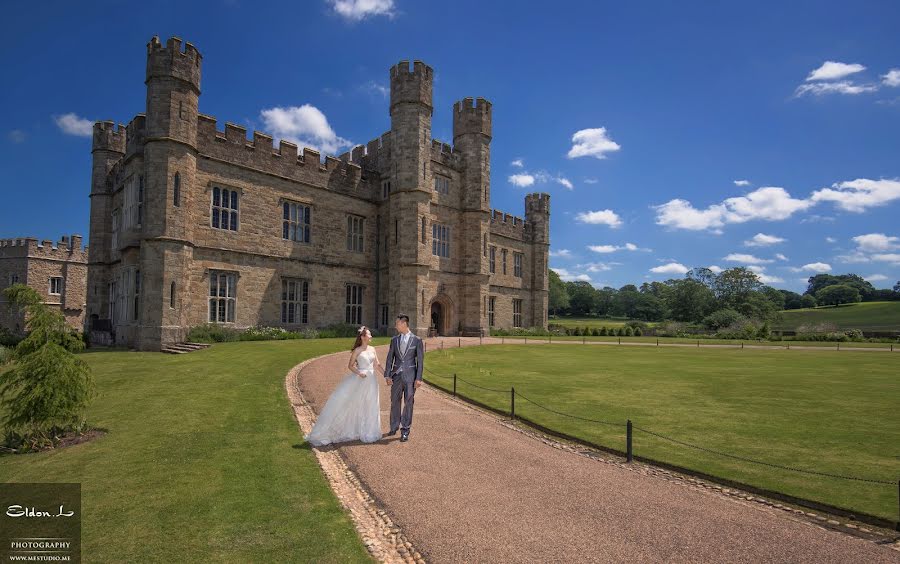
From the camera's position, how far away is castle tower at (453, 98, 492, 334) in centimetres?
3459

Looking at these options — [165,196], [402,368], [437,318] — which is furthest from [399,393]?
[437,318]

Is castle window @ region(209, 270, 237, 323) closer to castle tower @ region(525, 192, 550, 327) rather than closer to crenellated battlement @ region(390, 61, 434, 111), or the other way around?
crenellated battlement @ region(390, 61, 434, 111)

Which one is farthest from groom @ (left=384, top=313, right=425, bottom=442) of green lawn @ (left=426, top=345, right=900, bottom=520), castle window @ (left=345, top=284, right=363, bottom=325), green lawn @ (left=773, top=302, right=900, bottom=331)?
green lawn @ (left=773, top=302, right=900, bottom=331)

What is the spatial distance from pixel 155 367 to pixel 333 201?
1598cm

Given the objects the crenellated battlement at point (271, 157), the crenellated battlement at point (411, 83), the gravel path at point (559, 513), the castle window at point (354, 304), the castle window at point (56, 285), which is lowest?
the gravel path at point (559, 513)

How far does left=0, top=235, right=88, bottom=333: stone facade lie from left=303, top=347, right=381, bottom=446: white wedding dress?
137 feet

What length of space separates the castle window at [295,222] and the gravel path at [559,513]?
21.3 meters

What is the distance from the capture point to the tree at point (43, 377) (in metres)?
7.33

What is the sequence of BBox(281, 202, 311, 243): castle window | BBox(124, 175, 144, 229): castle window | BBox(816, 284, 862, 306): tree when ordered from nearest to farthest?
BBox(124, 175, 144, 229): castle window, BBox(281, 202, 311, 243): castle window, BBox(816, 284, 862, 306): tree

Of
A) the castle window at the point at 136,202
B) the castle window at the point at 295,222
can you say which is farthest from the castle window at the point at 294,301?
the castle window at the point at 136,202

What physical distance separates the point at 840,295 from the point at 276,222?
11922 cm

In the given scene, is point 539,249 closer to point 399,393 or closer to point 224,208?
point 224,208

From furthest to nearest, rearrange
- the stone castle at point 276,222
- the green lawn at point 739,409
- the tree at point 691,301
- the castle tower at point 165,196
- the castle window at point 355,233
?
the tree at point 691,301 < the castle window at point 355,233 < the stone castle at point 276,222 < the castle tower at point 165,196 < the green lawn at point 739,409

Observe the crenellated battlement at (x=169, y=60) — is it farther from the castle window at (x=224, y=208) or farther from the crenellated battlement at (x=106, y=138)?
the crenellated battlement at (x=106, y=138)
